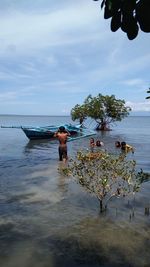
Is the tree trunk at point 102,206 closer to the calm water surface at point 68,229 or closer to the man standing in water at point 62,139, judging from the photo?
the calm water surface at point 68,229

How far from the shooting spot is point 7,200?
12.4 m

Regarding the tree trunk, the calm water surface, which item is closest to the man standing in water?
the calm water surface

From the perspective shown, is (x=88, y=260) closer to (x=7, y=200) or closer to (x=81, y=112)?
(x=7, y=200)

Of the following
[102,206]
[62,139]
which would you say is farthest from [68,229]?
[62,139]

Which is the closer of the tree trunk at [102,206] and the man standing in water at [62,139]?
the tree trunk at [102,206]

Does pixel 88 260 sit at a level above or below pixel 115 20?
below

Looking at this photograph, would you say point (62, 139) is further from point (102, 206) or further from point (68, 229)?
point (68, 229)

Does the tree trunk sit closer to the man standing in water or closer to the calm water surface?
the calm water surface

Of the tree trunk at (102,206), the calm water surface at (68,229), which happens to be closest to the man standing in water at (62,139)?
the calm water surface at (68,229)

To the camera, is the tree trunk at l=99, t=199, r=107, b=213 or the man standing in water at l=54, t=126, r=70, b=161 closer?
the tree trunk at l=99, t=199, r=107, b=213

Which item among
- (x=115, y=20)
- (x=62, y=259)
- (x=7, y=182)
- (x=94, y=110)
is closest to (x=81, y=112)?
(x=94, y=110)

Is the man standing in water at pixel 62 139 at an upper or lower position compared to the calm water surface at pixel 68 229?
upper

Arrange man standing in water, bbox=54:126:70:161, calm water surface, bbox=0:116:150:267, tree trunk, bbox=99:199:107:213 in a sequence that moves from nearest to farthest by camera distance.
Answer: calm water surface, bbox=0:116:150:267, tree trunk, bbox=99:199:107:213, man standing in water, bbox=54:126:70:161

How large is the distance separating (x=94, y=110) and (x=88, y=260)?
51.8 m
